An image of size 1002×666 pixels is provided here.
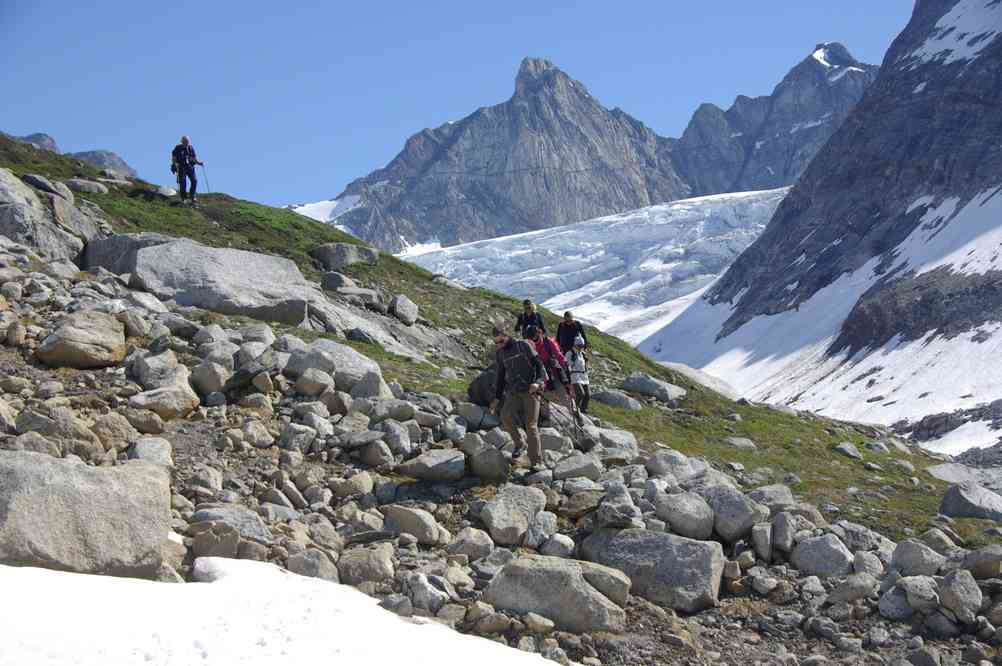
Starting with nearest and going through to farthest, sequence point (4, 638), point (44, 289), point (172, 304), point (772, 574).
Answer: point (4, 638) < point (772, 574) < point (44, 289) < point (172, 304)

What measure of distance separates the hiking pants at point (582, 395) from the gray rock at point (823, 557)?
7.80 m

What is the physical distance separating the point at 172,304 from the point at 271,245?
1257 centimetres

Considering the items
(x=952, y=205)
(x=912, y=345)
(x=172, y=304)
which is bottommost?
(x=912, y=345)

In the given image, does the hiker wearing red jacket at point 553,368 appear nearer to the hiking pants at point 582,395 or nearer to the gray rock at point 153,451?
the hiking pants at point 582,395

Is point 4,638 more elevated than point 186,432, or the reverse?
point 186,432

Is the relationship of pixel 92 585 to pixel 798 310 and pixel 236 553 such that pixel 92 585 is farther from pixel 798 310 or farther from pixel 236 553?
pixel 798 310

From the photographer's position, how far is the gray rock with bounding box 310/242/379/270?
3381 centimetres

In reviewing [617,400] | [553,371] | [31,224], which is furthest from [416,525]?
[31,224]

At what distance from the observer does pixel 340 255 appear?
1347 inches

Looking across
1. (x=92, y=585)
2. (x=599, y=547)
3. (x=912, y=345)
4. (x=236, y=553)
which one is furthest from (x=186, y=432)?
(x=912, y=345)

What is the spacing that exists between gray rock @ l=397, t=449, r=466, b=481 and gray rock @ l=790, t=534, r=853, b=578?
4.90 metres

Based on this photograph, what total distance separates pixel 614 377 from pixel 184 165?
18.8m

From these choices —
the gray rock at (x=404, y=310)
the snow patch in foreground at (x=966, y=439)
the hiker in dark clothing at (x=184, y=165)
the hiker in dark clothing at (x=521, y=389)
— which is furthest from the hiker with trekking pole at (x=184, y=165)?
the snow patch in foreground at (x=966, y=439)

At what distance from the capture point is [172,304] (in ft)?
68.7
